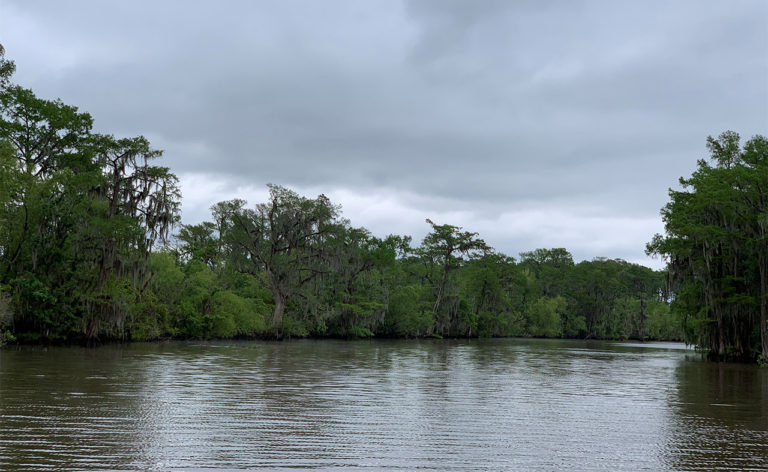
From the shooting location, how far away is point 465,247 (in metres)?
66.9

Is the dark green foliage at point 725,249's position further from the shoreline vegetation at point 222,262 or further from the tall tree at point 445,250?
the tall tree at point 445,250

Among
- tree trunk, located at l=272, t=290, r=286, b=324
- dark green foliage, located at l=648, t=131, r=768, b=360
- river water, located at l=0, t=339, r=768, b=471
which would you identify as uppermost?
dark green foliage, located at l=648, t=131, r=768, b=360

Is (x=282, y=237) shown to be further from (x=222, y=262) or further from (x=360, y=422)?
(x=360, y=422)

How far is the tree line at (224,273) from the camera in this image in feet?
92.3

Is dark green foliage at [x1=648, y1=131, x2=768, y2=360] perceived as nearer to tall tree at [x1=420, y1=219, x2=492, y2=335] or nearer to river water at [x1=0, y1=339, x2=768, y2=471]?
river water at [x1=0, y1=339, x2=768, y2=471]

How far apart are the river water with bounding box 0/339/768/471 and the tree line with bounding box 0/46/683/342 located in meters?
11.1

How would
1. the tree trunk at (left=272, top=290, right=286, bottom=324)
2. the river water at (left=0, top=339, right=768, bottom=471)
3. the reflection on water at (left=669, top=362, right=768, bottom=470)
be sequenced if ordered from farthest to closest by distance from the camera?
the tree trunk at (left=272, top=290, right=286, bottom=324) < the reflection on water at (left=669, top=362, right=768, bottom=470) < the river water at (left=0, top=339, right=768, bottom=471)

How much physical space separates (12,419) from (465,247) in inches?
2348

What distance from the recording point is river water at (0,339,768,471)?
7293 mm

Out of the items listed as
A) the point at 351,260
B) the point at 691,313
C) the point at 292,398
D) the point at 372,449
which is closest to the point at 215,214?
the point at 351,260

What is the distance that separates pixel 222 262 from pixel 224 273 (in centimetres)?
296

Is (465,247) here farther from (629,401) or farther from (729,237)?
(629,401)

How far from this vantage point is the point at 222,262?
51.8 m

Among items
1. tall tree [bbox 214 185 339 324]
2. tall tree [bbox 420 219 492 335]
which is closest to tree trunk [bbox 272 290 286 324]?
tall tree [bbox 214 185 339 324]
